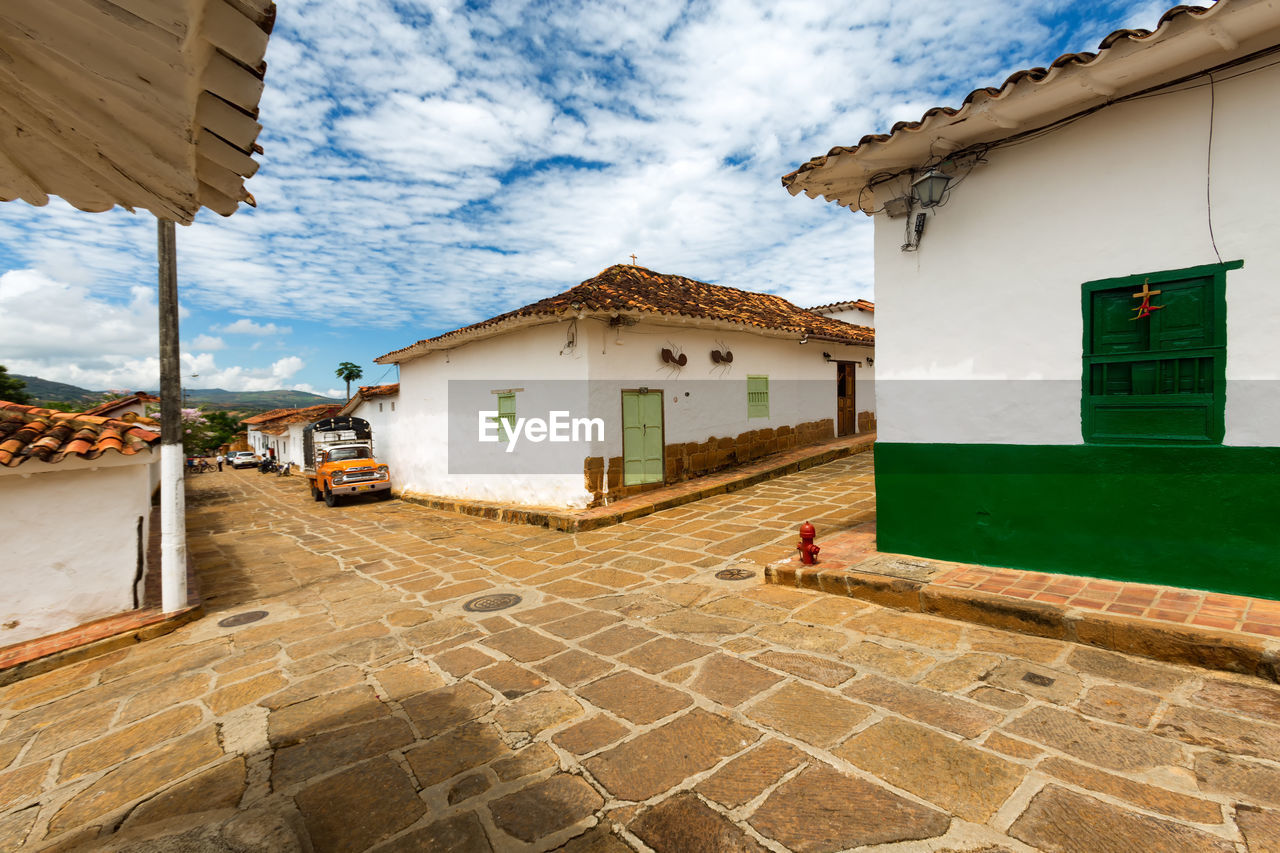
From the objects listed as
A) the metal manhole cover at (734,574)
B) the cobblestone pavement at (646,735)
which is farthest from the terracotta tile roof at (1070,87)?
the metal manhole cover at (734,574)

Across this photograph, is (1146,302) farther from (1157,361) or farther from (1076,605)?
(1076,605)

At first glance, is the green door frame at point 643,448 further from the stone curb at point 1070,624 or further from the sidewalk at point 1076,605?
the stone curb at point 1070,624

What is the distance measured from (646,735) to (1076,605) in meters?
3.20

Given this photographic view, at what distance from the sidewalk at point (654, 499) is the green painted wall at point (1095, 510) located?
4.51m

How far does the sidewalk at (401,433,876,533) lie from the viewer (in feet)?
29.1

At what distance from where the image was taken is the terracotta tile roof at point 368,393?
54.2 ft

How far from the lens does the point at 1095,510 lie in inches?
169

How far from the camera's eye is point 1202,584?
3.92 metres

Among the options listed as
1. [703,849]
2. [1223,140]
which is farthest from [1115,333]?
[703,849]

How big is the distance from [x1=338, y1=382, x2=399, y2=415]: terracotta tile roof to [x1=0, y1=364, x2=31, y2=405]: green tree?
9.84 metres

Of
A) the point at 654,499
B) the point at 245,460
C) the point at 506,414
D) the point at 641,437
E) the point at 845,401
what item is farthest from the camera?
the point at 245,460

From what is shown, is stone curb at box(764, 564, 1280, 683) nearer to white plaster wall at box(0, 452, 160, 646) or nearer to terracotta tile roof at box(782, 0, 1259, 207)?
terracotta tile roof at box(782, 0, 1259, 207)

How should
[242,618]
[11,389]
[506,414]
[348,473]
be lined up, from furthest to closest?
[11,389], [348,473], [506,414], [242,618]

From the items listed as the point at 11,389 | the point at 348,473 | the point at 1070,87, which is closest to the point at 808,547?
the point at 1070,87
